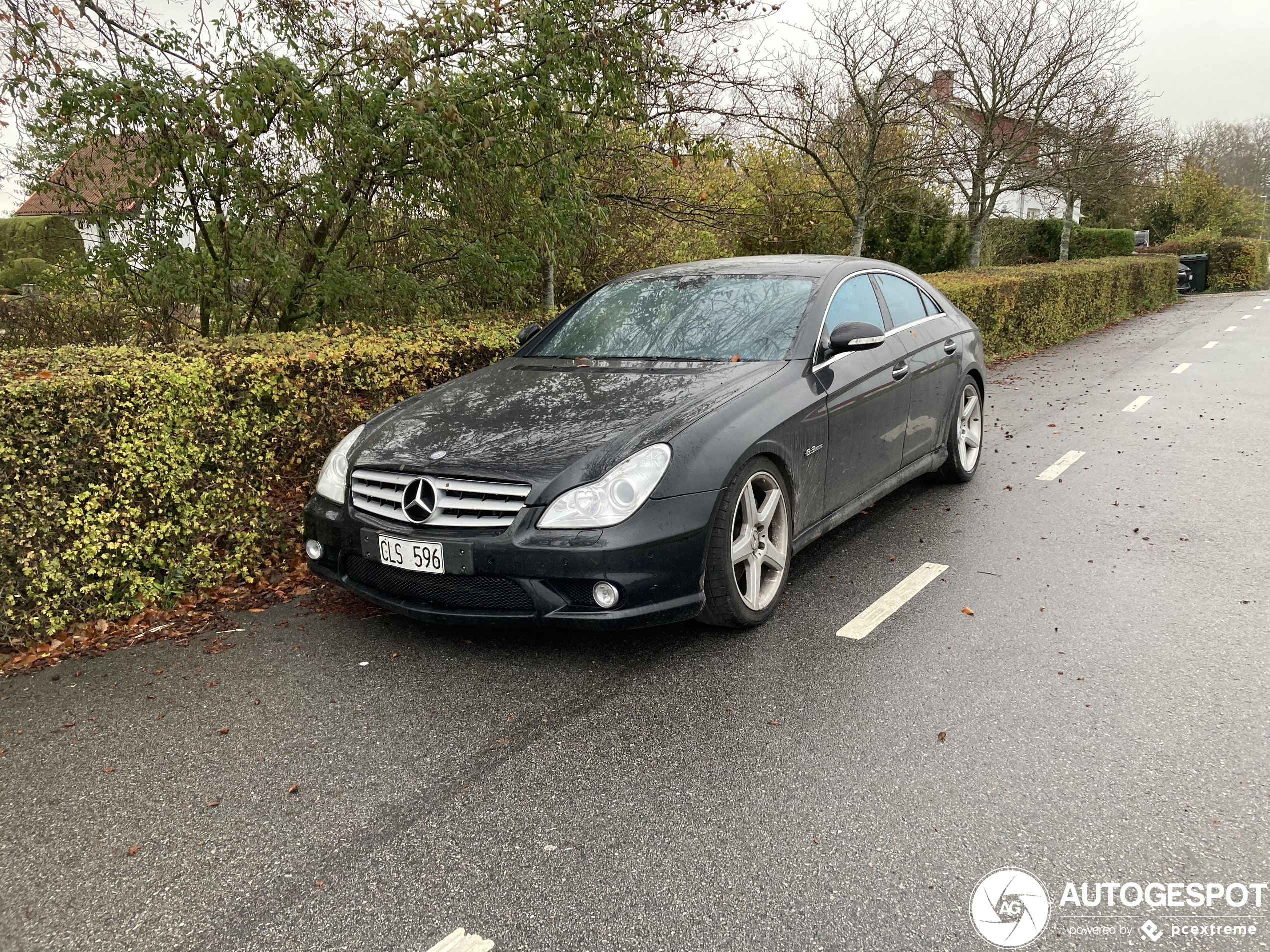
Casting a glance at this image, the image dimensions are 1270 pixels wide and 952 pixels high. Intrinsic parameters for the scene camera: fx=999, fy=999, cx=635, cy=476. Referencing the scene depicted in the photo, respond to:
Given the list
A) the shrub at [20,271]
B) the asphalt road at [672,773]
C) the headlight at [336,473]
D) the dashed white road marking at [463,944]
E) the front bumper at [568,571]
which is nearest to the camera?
the dashed white road marking at [463,944]

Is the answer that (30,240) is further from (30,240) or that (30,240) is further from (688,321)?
(688,321)

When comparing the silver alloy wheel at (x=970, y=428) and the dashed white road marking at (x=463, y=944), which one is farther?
the silver alloy wheel at (x=970, y=428)

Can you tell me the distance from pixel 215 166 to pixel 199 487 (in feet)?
8.77

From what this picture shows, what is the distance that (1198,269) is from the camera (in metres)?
34.6

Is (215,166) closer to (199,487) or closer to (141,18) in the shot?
(141,18)

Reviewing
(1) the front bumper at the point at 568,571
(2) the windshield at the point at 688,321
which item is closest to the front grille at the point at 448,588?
(1) the front bumper at the point at 568,571

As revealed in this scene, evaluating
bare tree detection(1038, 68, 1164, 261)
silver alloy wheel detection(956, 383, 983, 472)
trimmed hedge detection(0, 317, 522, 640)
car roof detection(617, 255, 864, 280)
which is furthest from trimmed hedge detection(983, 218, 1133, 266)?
trimmed hedge detection(0, 317, 522, 640)

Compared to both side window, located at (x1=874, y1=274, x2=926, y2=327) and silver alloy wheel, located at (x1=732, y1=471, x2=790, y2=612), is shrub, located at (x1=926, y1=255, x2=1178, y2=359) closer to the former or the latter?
side window, located at (x1=874, y1=274, x2=926, y2=327)

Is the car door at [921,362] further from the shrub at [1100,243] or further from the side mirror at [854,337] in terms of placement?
the shrub at [1100,243]

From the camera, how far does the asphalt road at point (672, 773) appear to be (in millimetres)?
2484

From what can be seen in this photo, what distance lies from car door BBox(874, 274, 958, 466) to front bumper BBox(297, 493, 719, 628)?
7.73ft

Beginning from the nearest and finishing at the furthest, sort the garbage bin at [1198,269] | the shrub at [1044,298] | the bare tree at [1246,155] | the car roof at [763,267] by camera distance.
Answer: the car roof at [763,267] → the shrub at [1044,298] → the garbage bin at [1198,269] → the bare tree at [1246,155]

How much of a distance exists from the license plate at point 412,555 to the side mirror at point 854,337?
2153 millimetres

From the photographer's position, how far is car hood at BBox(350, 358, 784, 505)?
3.88 metres
